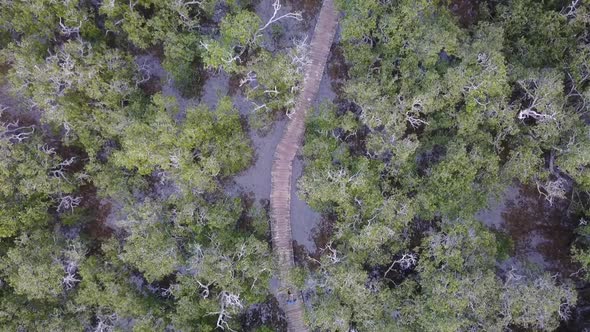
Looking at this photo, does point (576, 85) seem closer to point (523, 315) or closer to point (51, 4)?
point (523, 315)

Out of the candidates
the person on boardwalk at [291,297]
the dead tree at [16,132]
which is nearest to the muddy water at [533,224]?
the person on boardwalk at [291,297]

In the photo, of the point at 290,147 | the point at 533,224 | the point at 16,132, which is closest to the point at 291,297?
the point at 290,147

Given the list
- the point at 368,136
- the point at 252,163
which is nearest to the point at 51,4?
the point at 252,163

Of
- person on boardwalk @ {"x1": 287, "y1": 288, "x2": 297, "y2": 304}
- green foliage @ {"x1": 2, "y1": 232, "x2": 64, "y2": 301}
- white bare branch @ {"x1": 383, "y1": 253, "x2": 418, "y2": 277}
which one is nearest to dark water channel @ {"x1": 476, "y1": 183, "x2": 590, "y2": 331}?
white bare branch @ {"x1": 383, "y1": 253, "x2": 418, "y2": 277}

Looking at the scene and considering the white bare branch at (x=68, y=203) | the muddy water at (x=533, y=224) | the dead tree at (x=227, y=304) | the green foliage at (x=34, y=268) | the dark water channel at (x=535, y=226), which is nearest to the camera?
the green foliage at (x=34, y=268)

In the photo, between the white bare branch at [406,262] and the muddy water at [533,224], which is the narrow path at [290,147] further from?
the muddy water at [533,224]

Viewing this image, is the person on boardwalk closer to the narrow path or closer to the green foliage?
the narrow path
